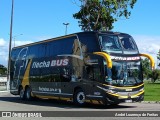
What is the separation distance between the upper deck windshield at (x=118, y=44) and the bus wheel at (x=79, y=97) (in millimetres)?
2819

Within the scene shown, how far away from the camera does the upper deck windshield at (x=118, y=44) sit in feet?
66.6

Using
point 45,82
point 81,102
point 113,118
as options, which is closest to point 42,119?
point 113,118

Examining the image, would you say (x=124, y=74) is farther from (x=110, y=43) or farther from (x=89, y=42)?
(x=89, y=42)

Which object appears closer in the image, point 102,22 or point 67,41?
point 67,41

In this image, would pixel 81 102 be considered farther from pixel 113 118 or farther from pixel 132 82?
pixel 113 118

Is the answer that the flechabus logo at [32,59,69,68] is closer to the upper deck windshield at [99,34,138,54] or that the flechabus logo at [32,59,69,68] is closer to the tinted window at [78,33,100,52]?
the tinted window at [78,33,100,52]

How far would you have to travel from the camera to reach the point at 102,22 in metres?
32.5

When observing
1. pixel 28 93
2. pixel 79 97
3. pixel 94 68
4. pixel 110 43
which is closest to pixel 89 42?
pixel 110 43

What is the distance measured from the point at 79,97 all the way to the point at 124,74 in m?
2.88

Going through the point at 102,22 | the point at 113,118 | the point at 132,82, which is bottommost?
the point at 113,118

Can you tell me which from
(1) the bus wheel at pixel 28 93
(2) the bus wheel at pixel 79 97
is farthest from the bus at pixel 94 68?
(1) the bus wheel at pixel 28 93

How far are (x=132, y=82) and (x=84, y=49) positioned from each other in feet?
9.74

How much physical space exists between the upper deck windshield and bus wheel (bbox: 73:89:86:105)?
9.25 feet

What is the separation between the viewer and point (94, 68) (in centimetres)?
2034
